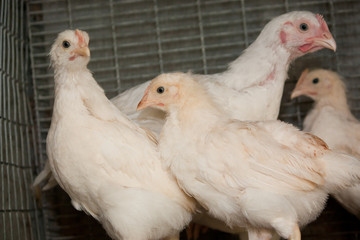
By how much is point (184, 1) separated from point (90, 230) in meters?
1.79

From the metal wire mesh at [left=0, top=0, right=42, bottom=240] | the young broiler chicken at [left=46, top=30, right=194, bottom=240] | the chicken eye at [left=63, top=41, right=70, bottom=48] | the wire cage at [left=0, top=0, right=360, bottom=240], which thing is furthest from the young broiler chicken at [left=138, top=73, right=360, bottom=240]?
the wire cage at [left=0, top=0, right=360, bottom=240]

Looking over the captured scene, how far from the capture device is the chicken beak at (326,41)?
9.51 ft

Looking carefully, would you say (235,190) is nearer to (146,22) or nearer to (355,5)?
(146,22)

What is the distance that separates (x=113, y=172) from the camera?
7.74ft

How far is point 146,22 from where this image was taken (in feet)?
11.5

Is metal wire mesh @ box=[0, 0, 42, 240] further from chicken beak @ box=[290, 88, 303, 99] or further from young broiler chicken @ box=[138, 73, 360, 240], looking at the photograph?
chicken beak @ box=[290, 88, 303, 99]

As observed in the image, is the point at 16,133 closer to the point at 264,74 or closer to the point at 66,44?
the point at 66,44

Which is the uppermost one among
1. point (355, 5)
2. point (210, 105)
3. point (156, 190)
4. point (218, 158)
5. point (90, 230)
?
point (355, 5)

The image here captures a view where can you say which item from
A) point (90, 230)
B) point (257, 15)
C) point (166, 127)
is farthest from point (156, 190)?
point (257, 15)

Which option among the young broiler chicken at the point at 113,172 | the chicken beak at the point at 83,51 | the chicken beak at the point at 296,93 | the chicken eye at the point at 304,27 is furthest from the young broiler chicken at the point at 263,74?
the chicken beak at the point at 83,51

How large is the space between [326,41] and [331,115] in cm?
53

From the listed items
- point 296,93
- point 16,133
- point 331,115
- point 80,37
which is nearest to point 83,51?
point 80,37

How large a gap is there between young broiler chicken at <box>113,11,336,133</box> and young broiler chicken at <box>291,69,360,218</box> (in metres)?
0.35

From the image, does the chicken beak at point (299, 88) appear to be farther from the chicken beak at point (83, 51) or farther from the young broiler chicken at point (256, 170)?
the chicken beak at point (83, 51)
